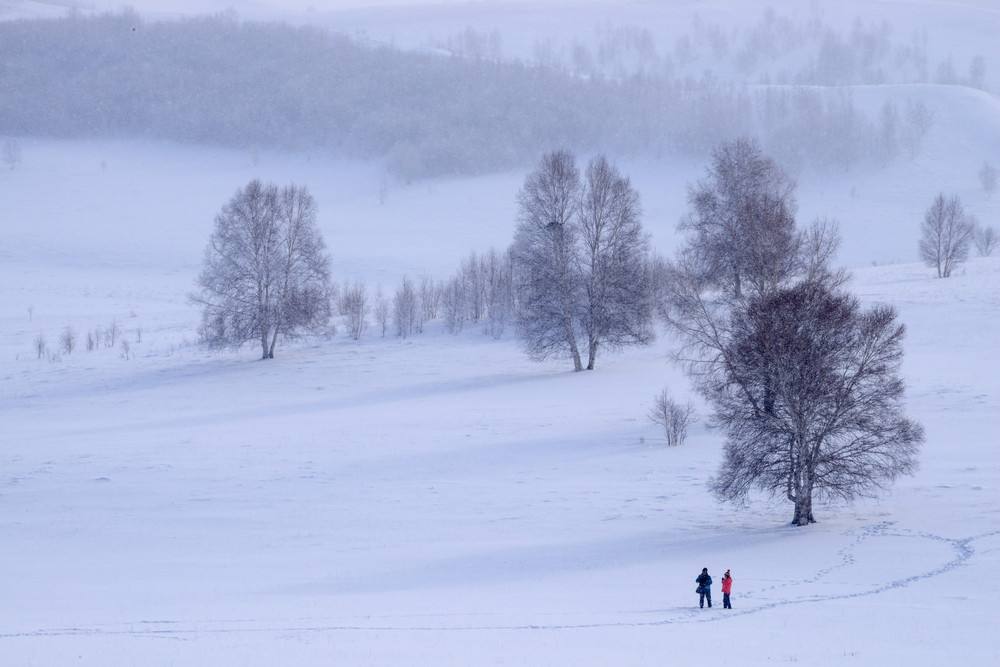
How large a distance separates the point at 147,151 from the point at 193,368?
14189 cm

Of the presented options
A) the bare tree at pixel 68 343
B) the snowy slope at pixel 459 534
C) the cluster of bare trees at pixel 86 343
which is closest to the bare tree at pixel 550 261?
the snowy slope at pixel 459 534

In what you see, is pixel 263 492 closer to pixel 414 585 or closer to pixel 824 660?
pixel 414 585

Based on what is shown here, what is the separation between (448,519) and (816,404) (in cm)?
916

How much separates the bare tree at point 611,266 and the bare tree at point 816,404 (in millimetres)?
19487

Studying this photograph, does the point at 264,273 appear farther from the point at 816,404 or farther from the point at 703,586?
the point at 703,586

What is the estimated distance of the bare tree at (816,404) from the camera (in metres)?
22.5

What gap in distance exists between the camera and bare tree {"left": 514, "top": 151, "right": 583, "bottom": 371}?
4288 centimetres

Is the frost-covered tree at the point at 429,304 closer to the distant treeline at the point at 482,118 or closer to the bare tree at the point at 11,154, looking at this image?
the distant treeline at the point at 482,118

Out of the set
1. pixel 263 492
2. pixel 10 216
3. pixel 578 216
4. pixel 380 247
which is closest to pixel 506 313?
pixel 578 216

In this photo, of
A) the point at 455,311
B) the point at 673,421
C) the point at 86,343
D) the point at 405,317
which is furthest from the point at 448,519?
the point at 86,343

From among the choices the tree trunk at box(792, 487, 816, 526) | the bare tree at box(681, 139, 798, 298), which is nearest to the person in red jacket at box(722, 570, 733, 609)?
the tree trunk at box(792, 487, 816, 526)

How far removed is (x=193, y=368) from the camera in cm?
4662

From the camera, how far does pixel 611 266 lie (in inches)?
1719

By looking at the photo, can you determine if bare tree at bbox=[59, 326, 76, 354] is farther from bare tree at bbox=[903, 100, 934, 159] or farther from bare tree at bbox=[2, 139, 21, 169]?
bare tree at bbox=[2, 139, 21, 169]
